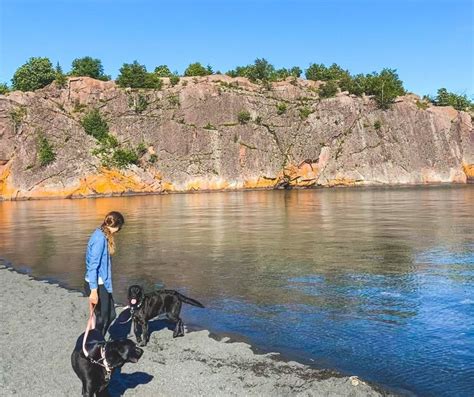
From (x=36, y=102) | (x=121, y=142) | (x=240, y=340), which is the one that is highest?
(x=36, y=102)

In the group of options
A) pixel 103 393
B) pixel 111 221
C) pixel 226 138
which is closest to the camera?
pixel 103 393

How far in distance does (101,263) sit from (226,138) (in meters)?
104

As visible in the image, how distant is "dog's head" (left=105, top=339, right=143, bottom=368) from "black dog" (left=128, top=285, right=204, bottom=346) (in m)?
3.20

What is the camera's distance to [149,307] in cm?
1105

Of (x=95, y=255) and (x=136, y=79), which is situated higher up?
(x=136, y=79)

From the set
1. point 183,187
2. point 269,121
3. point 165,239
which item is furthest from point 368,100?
point 165,239

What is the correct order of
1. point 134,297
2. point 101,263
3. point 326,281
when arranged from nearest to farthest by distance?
1. point 101,263
2. point 134,297
3. point 326,281

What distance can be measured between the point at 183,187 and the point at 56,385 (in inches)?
3883

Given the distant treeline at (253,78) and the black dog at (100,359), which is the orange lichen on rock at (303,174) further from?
the black dog at (100,359)

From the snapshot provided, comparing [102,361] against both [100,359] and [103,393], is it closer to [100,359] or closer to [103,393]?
[100,359]

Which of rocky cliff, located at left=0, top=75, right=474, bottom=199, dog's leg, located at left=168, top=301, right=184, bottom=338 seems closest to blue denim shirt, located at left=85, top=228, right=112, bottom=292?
dog's leg, located at left=168, top=301, right=184, bottom=338

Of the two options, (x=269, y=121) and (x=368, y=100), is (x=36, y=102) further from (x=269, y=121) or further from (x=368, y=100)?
(x=368, y=100)

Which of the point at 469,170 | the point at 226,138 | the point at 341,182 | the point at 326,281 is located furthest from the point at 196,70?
the point at 326,281

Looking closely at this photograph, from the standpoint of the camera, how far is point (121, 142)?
357 ft
